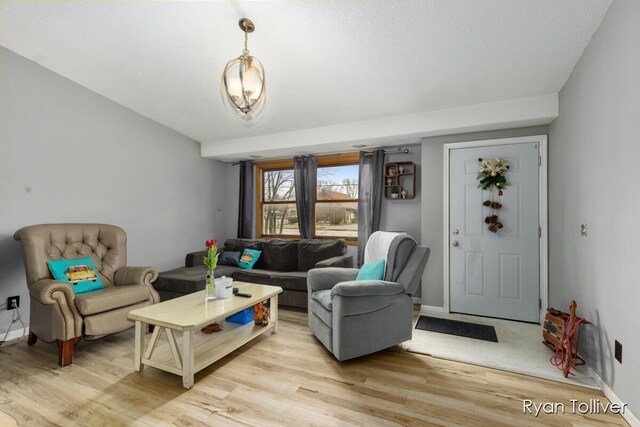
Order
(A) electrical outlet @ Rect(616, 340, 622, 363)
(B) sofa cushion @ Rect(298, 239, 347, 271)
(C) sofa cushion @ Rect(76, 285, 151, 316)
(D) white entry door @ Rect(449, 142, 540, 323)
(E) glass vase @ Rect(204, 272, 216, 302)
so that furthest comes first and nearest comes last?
(B) sofa cushion @ Rect(298, 239, 347, 271) → (D) white entry door @ Rect(449, 142, 540, 323) → (E) glass vase @ Rect(204, 272, 216, 302) → (C) sofa cushion @ Rect(76, 285, 151, 316) → (A) electrical outlet @ Rect(616, 340, 622, 363)

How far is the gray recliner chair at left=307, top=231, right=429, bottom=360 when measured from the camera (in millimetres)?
2379

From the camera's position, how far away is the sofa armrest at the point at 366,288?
2369 millimetres

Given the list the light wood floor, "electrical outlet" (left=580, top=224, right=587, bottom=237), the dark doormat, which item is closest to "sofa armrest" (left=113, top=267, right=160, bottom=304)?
the light wood floor

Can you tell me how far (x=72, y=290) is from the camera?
2.47m

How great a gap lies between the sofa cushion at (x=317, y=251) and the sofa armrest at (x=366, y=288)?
1.54 meters

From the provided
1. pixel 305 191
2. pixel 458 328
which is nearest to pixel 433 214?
pixel 458 328

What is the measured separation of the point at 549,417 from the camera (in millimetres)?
1783

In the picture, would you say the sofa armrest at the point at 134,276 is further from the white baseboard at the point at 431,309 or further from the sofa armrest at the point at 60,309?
the white baseboard at the point at 431,309

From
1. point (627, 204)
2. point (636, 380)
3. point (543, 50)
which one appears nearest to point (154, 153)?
point (543, 50)

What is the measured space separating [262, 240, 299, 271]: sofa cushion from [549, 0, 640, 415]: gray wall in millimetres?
3018

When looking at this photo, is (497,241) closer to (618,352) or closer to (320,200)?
(618,352)

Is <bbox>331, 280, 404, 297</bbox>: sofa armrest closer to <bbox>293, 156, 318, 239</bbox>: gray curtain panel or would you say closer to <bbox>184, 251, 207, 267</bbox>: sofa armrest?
<bbox>293, 156, 318, 239</bbox>: gray curtain panel

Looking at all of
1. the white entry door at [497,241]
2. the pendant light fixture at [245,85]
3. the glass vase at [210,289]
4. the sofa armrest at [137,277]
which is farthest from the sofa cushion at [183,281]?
the white entry door at [497,241]

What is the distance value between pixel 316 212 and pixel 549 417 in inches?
140
